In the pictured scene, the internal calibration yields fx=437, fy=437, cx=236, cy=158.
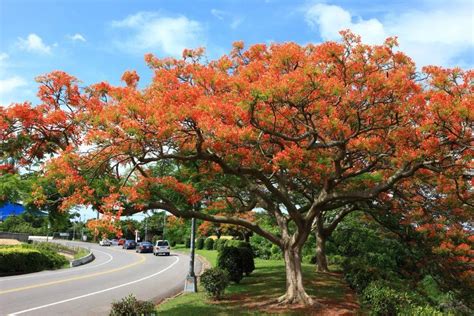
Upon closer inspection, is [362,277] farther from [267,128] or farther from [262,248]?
[262,248]

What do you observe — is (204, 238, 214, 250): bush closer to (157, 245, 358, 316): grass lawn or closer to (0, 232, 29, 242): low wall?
(0, 232, 29, 242): low wall

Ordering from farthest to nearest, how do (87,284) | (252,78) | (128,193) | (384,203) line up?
(87,284) < (384,203) < (252,78) < (128,193)

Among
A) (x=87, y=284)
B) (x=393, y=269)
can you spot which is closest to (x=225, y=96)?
(x=87, y=284)

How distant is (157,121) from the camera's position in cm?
977

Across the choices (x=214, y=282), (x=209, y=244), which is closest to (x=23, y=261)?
(x=214, y=282)

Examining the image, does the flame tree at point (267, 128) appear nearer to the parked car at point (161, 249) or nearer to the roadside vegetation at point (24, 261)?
the roadside vegetation at point (24, 261)

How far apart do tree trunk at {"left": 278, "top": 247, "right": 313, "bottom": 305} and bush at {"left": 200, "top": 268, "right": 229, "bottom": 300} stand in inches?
84.2

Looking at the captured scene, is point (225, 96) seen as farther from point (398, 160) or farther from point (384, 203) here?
point (384, 203)

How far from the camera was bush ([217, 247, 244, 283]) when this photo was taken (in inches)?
723

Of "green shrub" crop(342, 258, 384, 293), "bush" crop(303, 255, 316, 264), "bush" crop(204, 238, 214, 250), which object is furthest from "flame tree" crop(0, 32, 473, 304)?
"bush" crop(204, 238, 214, 250)

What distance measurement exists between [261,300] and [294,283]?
1549 millimetres

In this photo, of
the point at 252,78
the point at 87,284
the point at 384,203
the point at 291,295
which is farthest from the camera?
the point at 87,284

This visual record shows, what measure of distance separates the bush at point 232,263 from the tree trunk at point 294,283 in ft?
17.1

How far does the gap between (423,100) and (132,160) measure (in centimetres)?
792
